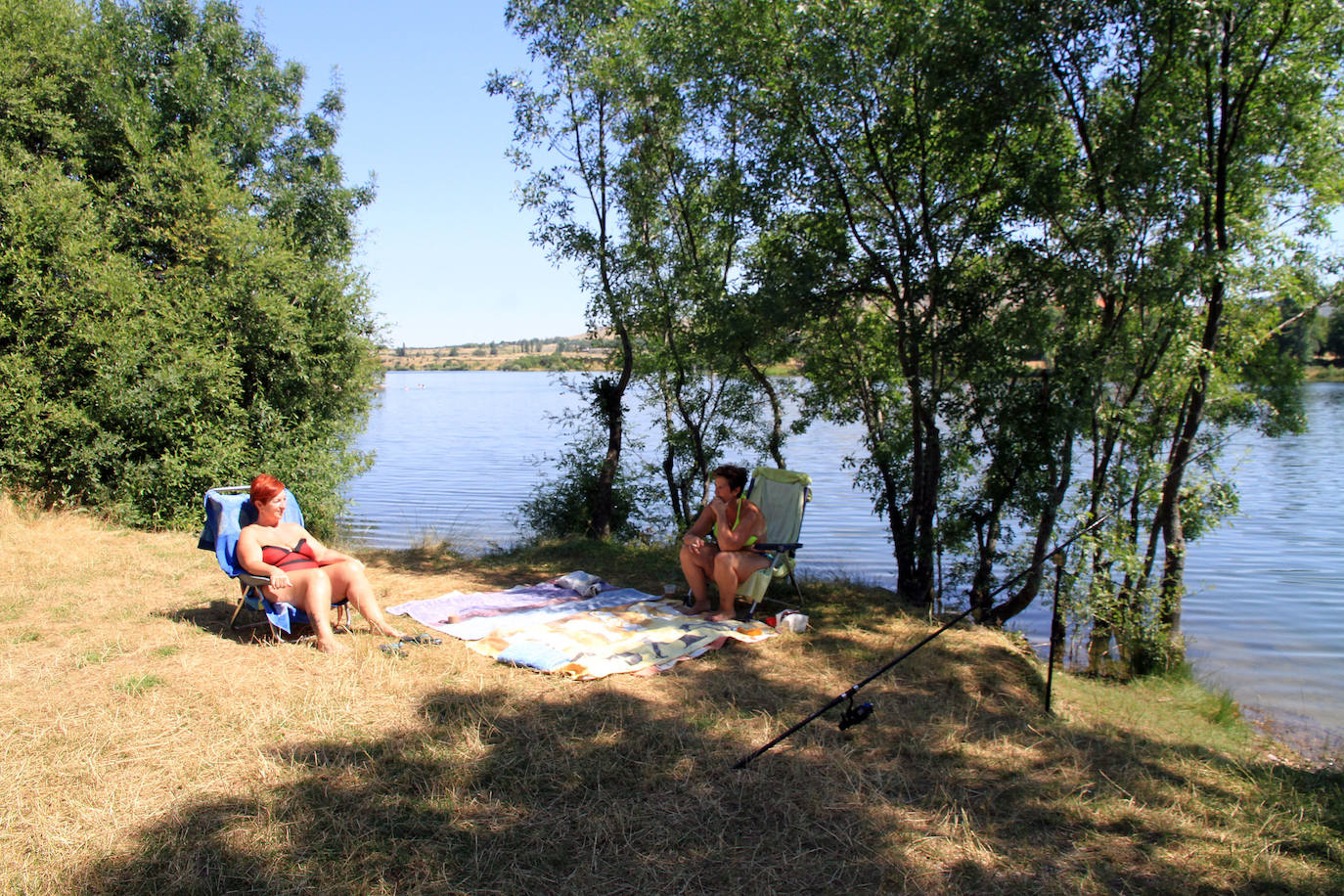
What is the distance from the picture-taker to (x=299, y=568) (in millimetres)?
4289

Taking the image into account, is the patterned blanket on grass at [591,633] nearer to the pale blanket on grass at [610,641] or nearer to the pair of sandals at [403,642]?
the pale blanket on grass at [610,641]

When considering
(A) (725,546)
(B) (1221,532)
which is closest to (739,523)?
(A) (725,546)

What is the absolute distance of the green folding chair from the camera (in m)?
5.01

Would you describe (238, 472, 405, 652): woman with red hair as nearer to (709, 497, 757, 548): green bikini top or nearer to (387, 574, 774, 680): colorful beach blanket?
(387, 574, 774, 680): colorful beach blanket

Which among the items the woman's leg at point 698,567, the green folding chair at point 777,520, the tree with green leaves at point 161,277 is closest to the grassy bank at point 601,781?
the green folding chair at point 777,520

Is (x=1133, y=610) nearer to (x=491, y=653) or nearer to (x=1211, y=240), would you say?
(x=1211, y=240)

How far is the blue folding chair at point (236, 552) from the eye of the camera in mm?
4215

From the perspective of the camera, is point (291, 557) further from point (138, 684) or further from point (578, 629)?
point (578, 629)

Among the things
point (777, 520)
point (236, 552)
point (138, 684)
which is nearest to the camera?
point (138, 684)

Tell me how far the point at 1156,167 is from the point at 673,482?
A: 577cm

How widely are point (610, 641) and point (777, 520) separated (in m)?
1.69

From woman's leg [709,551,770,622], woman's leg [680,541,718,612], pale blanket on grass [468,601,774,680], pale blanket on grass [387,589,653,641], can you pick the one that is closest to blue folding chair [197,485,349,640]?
pale blanket on grass [387,589,653,641]

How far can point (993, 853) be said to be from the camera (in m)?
2.51

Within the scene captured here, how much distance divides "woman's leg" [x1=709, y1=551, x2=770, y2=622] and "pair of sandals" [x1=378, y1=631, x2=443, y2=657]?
1.69 m
